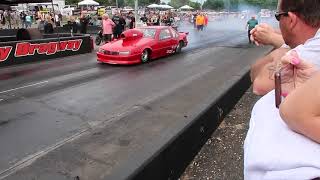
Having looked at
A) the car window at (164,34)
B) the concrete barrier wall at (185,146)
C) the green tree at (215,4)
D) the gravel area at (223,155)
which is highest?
the green tree at (215,4)

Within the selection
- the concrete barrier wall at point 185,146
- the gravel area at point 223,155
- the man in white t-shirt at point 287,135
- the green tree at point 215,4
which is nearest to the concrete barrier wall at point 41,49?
the concrete barrier wall at point 185,146

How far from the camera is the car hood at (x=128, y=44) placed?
48.8 feet

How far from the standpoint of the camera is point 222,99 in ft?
21.6

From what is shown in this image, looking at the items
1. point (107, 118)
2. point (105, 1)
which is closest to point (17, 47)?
point (107, 118)

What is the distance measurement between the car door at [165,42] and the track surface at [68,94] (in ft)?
2.00

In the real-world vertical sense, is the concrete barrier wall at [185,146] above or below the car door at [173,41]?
below

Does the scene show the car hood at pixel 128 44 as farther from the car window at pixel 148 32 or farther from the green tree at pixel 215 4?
the green tree at pixel 215 4

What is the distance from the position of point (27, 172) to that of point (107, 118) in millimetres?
2737

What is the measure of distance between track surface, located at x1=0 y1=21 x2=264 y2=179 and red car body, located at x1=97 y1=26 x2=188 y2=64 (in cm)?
42

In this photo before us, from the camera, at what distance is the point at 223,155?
5.27 metres

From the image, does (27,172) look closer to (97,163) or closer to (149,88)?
(97,163)

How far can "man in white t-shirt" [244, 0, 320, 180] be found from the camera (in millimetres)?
1521

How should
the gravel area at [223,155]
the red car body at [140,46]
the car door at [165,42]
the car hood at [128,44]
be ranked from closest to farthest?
the gravel area at [223,155] → the red car body at [140,46] → the car hood at [128,44] → the car door at [165,42]

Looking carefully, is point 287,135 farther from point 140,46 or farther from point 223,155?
point 140,46
